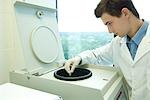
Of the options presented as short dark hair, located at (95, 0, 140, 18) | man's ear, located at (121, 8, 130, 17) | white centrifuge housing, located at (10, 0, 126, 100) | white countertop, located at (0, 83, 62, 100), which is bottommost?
white countertop, located at (0, 83, 62, 100)

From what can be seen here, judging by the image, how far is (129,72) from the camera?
4.49ft

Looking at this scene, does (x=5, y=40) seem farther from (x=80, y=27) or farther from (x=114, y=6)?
(x=114, y=6)

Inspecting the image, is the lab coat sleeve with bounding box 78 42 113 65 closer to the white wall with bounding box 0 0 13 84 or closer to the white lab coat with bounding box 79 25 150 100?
the white lab coat with bounding box 79 25 150 100

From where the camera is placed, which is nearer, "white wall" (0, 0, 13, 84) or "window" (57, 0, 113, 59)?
"white wall" (0, 0, 13, 84)

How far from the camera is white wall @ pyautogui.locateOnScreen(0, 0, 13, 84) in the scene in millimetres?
1725

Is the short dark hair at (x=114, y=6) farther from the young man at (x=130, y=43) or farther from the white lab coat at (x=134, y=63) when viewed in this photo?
the white lab coat at (x=134, y=63)

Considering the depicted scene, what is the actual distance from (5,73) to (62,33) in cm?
89

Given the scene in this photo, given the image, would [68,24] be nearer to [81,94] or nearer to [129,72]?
[129,72]

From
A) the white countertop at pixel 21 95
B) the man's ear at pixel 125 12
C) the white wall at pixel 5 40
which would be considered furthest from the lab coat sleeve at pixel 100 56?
the white wall at pixel 5 40

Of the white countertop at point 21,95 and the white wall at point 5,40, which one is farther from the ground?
the white wall at point 5,40

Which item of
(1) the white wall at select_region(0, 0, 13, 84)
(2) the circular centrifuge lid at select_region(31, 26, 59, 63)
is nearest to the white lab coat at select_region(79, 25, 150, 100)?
(2) the circular centrifuge lid at select_region(31, 26, 59, 63)

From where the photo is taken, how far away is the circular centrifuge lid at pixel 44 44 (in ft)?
4.75

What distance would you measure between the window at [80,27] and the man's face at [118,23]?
25.9 inches

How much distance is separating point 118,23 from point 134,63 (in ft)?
1.01
